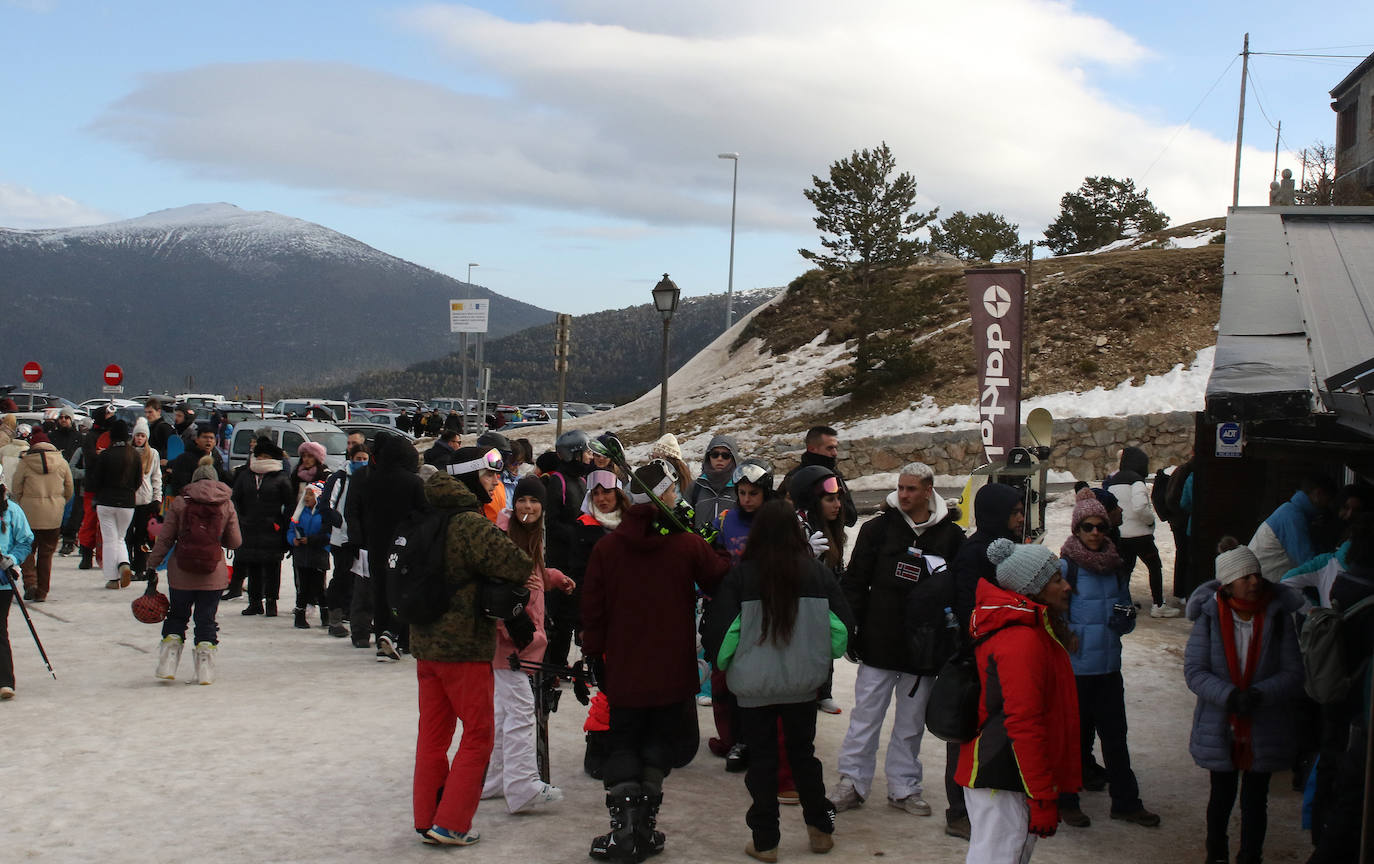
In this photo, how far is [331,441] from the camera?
74.5 ft

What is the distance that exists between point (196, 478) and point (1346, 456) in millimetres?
8042

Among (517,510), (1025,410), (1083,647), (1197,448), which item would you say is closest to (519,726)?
(517,510)

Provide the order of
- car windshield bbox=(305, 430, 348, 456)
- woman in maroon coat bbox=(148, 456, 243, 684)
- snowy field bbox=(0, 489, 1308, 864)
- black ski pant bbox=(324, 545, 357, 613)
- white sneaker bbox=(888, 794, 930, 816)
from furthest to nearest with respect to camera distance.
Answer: car windshield bbox=(305, 430, 348, 456)
black ski pant bbox=(324, 545, 357, 613)
woman in maroon coat bbox=(148, 456, 243, 684)
white sneaker bbox=(888, 794, 930, 816)
snowy field bbox=(0, 489, 1308, 864)

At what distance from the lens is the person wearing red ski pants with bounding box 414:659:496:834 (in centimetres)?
545

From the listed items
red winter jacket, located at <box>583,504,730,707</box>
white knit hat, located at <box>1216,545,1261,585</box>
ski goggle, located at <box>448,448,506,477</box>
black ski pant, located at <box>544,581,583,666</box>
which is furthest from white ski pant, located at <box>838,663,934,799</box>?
ski goggle, located at <box>448,448,506,477</box>

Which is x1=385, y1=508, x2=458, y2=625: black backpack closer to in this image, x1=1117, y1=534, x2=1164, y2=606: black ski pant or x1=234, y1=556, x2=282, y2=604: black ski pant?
x1=234, y1=556, x2=282, y2=604: black ski pant

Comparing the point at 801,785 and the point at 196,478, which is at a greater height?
the point at 196,478

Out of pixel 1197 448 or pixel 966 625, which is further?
pixel 1197 448

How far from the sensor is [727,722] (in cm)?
712

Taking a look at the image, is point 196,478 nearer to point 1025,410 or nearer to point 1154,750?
point 1154,750

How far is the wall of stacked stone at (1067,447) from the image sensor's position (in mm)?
23703

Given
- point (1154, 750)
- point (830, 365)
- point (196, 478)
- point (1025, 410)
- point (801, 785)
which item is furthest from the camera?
point (830, 365)

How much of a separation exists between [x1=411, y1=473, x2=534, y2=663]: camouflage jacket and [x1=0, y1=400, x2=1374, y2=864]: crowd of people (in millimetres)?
11

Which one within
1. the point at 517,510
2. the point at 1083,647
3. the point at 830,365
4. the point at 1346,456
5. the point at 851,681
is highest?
the point at 830,365
